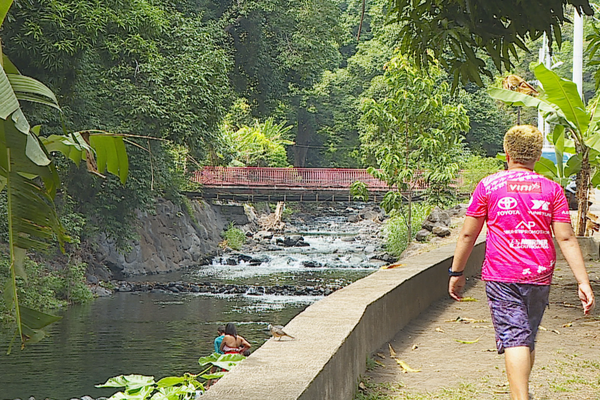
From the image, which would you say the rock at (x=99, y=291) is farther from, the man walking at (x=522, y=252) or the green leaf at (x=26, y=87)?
the green leaf at (x=26, y=87)

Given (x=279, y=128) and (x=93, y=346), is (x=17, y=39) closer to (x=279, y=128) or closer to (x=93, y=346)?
(x=93, y=346)

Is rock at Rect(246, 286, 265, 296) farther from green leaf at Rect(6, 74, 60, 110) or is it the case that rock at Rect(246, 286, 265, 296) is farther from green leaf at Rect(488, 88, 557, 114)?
green leaf at Rect(6, 74, 60, 110)

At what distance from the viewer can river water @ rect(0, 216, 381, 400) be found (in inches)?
565

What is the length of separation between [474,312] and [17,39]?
15284 mm

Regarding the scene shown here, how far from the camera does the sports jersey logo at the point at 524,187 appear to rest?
420 cm

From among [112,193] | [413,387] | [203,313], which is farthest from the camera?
[112,193]

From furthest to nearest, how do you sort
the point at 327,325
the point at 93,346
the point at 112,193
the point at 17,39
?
the point at 112,193 → the point at 17,39 → the point at 93,346 → the point at 327,325

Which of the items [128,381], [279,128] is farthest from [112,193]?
[279,128]

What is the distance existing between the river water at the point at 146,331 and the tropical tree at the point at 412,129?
446 cm

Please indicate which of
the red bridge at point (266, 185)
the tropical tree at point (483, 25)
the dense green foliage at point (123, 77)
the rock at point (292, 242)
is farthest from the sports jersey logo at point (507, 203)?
the rock at point (292, 242)

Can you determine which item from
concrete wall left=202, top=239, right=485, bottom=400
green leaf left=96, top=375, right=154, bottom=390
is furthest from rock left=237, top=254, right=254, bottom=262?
green leaf left=96, top=375, right=154, bottom=390

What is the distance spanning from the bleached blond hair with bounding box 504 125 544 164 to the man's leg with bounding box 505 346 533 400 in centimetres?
99

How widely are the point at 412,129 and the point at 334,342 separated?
65.8ft

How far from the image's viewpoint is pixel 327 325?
484cm
